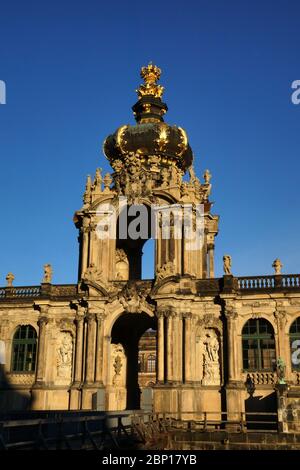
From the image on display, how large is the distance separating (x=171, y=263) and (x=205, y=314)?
141 inches

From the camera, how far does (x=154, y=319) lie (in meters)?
36.4

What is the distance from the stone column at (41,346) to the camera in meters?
36.8

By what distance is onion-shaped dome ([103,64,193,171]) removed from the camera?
42.0m

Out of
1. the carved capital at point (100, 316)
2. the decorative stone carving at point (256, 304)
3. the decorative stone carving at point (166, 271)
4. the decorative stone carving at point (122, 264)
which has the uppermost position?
the decorative stone carving at point (122, 264)

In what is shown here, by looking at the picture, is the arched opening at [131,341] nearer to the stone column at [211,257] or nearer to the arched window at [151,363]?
the stone column at [211,257]

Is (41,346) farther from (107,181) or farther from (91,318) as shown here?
(107,181)

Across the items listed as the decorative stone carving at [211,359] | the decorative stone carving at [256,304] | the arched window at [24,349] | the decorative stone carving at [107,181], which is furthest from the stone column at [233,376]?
the arched window at [24,349]

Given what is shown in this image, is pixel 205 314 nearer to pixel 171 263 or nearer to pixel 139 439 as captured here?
pixel 171 263

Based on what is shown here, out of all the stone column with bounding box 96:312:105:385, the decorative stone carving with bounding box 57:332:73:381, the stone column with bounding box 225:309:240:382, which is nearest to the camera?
the stone column with bounding box 225:309:240:382

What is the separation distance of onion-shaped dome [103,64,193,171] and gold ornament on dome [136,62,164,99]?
456 millimetres

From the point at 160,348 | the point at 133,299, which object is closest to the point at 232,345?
the point at 160,348

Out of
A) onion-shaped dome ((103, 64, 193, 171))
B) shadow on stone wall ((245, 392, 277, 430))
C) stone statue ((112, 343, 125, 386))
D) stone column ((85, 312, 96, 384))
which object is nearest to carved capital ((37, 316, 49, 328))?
stone column ((85, 312, 96, 384))

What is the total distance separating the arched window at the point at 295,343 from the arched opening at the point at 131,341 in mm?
9137

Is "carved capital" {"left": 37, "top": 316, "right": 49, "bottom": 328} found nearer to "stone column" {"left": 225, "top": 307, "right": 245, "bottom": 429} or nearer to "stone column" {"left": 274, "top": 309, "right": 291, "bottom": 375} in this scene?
"stone column" {"left": 225, "top": 307, "right": 245, "bottom": 429}
